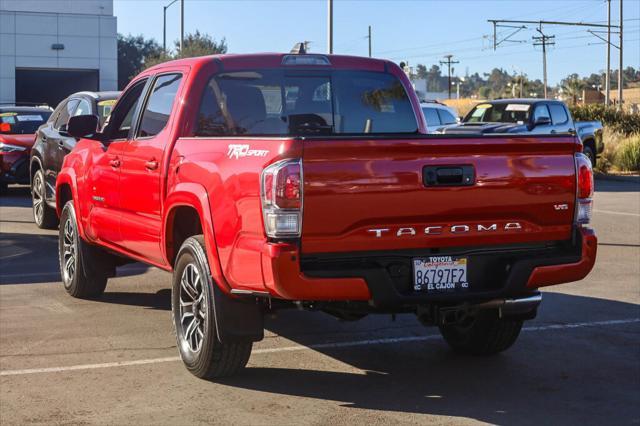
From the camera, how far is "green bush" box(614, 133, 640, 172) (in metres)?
30.0

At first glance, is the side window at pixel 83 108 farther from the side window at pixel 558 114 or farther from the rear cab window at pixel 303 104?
the side window at pixel 558 114

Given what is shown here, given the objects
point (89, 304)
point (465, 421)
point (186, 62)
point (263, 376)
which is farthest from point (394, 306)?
point (89, 304)

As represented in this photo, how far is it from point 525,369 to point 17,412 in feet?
10.5

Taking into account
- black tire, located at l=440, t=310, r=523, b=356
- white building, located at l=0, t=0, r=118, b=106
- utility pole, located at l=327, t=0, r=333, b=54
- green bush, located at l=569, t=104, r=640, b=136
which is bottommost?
black tire, located at l=440, t=310, r=523, b=356

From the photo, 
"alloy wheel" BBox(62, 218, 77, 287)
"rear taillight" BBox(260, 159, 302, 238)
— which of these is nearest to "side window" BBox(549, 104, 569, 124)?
"alloy wheel" BBox(62, 218, 77, 287)

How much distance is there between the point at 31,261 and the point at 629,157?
22059mm

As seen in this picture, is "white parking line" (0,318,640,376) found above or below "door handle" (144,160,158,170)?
below

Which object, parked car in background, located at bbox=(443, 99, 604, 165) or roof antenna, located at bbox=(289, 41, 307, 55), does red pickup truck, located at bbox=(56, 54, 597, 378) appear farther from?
parked car in background, located at bbox=(443, 99, 604, 165)

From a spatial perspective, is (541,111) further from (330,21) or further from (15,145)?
(15,145)

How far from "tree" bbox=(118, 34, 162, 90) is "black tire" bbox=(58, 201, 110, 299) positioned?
Result: 264ft

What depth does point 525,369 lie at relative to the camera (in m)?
6.89

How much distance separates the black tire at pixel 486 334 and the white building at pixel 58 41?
5592 cm

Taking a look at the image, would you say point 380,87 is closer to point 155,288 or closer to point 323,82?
point 323,82

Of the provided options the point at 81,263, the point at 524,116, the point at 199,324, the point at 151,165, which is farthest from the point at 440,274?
the point at 524,116
